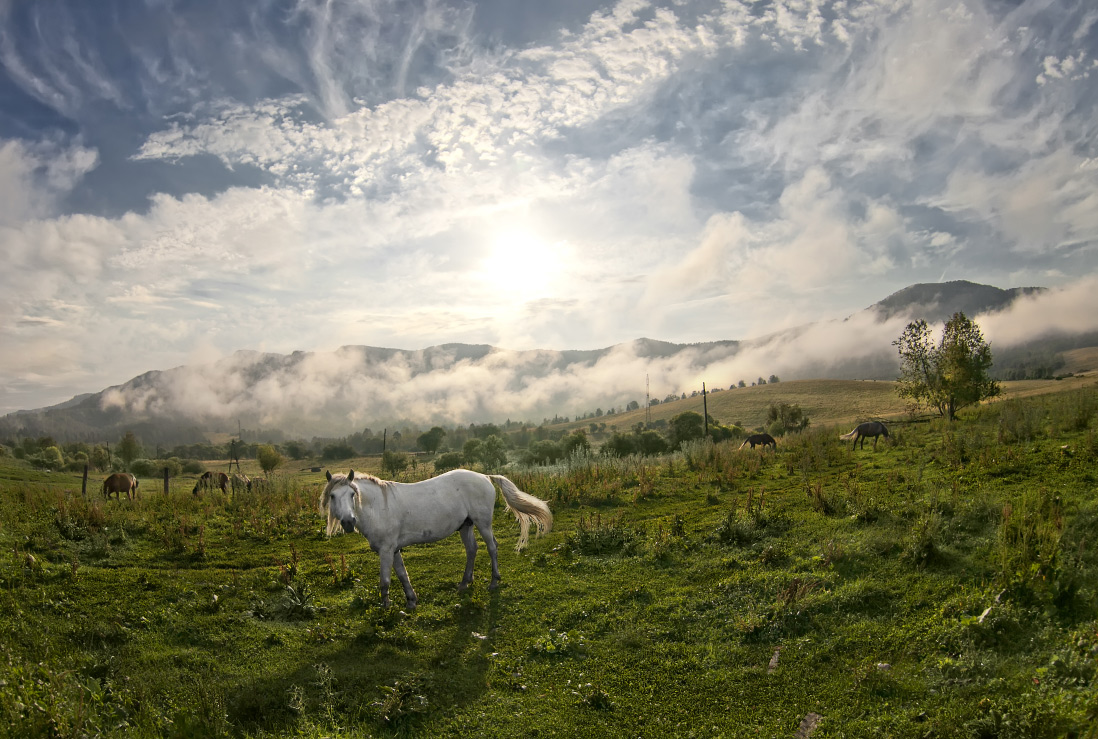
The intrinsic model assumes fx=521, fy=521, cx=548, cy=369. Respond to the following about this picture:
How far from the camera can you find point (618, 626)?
7.90m

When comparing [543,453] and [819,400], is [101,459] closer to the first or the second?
[543,453]

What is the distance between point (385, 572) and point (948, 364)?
3951cm

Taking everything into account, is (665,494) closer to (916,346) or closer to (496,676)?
(496,676)

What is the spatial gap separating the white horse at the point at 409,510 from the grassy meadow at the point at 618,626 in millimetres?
805

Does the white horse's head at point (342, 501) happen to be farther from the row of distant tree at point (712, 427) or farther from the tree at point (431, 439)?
the tree at point (431, 439)

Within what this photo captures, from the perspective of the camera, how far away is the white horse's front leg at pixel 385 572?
8.80m

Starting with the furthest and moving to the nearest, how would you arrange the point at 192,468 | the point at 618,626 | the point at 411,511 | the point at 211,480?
the point at 192,468 < the point at 211,480 < the point at 411,511 < the point at 618,626

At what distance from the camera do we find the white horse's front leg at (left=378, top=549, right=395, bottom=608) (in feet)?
28.9

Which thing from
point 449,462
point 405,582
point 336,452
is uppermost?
point 405,582

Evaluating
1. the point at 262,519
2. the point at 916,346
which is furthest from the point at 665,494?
the point at 916,346

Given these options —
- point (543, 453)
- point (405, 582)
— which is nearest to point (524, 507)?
point (405, 582)

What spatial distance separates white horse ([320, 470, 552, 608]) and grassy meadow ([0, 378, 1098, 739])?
805 millimetres

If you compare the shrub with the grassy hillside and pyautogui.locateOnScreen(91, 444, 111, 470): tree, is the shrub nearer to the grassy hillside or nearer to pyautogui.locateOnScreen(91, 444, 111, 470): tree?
pyautogui.locateOnScreen(91, 444, 111, 470): tree

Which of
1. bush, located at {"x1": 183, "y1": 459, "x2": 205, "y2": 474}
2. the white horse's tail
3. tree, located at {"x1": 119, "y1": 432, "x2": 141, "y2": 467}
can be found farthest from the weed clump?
bush, located at {"x1": 183, "y1": 459, "x2": 205, "y2": 474}
